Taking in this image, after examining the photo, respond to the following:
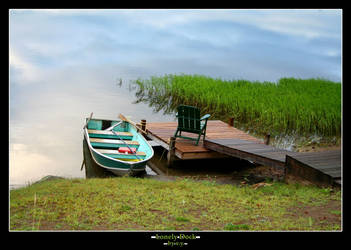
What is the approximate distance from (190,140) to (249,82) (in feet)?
22.6

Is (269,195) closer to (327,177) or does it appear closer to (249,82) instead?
(327,177)

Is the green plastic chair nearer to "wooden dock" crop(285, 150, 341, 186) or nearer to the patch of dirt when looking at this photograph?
"wooden dock" crop(285, 150, 341, 186)

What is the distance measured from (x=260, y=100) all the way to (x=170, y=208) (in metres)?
8.89

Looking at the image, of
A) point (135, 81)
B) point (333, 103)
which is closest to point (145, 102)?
point (135, 81)

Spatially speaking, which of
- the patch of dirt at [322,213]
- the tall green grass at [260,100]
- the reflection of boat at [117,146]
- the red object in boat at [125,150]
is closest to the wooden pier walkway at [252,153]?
the reflection of boat at [117,146]

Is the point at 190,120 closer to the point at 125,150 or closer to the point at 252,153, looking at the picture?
the point at 125,150

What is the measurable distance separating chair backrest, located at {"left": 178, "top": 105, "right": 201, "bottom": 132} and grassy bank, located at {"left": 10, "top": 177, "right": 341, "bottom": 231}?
2812 mm

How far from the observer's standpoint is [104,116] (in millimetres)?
12453

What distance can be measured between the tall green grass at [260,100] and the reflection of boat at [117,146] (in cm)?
320

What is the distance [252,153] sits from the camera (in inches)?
311

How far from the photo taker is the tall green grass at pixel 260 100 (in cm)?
1198

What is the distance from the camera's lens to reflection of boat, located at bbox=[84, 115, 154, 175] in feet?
27.3

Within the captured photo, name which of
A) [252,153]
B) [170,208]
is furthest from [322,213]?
[252,153]

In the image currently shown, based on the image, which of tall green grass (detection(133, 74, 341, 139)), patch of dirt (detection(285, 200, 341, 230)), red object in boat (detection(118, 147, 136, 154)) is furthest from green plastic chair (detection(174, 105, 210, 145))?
patch of dirt (detection(285, 200, 341, 230))
